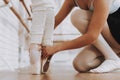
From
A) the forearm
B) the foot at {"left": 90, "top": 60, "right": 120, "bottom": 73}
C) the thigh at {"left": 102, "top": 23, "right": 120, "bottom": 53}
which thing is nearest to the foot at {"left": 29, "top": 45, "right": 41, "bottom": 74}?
the forearm

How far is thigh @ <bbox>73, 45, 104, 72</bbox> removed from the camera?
5.99 feet

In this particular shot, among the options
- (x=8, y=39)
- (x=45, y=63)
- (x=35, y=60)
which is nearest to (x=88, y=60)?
(x=45, y=63)

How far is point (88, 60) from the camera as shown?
6.09 ft

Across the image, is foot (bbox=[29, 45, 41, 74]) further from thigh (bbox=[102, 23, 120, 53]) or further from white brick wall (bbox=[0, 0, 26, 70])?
thigh (bbox=[102, 23, 120, 53])

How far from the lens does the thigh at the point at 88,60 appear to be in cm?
183

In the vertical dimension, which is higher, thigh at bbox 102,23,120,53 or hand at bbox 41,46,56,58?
hand at bbox 41,46,56,58

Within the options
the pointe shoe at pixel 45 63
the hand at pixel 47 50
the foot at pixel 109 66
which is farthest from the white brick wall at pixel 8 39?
the foot at pixel 109 66

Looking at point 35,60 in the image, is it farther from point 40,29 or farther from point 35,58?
point 40,29

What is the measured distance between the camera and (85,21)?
169 centimetres

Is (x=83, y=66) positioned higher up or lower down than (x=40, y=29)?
lower down

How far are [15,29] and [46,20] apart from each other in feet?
4.57

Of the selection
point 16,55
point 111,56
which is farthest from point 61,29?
point 111,56

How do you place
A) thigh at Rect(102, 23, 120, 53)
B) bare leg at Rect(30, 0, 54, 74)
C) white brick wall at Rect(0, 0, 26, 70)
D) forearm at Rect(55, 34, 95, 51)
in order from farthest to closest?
white brick wall at Rect(0, 0, 26, 70)
thigh at Rect(102, 23, 120, 53)
forearm at Rect(55, 34, 95, 51)
bare leg at Rect(30, 0, 54, 74)

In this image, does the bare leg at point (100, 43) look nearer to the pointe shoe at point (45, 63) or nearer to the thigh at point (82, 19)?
the thigh at point (82, 19)
